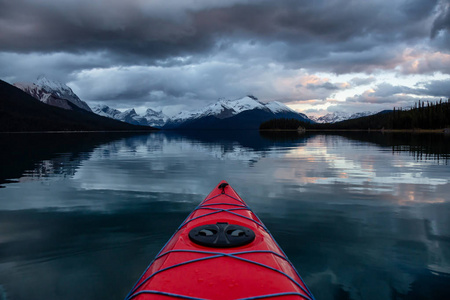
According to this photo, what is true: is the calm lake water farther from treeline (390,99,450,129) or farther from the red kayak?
treeline (390,99,450,129)

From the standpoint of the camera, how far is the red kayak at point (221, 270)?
425 centimetres

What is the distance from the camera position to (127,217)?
1144cm

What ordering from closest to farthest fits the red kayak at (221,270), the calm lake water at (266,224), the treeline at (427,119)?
1. the red kayak at (221,270)
2. the calm lake water at (266,224)
3. the treeline at (427,119)

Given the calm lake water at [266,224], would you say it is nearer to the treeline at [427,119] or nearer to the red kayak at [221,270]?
the red kayak at [221,270]

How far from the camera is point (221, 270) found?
4852 mm

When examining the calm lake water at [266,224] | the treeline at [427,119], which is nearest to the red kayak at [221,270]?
the calm lake water at [266,224]

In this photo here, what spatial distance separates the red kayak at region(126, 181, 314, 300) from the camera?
4.25m

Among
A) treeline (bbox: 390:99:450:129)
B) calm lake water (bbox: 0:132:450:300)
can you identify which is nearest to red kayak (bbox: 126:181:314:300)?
calm lake water (bbox: 0:132:450:300)

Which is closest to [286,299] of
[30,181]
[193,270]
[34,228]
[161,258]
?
[193,270]

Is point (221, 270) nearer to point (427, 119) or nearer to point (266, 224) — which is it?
point (266, 224)

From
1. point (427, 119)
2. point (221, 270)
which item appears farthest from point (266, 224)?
point (427, 119)

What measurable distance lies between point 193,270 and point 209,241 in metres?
0.91

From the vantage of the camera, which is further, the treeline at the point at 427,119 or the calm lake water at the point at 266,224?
the treeline at the point at 427,119

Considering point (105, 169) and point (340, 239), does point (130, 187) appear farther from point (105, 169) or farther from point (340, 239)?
point (340, 239)
